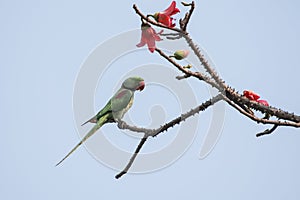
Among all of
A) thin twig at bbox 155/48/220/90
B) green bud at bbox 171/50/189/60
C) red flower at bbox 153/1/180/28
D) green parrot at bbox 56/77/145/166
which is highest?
green parrot at bbox 56/77/145/166

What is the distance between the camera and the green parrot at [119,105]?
354cm

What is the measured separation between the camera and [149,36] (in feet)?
6.87

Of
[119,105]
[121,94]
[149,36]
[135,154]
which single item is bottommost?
[135,154]

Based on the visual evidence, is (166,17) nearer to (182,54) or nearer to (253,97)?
(182,54)

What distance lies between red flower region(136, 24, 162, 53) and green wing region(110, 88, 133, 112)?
184 cm

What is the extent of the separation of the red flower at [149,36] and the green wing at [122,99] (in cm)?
184

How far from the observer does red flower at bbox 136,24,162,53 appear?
209 cm

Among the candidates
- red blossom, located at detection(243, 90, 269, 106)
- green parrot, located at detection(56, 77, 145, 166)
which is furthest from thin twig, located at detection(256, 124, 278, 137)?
green parrot, located at detection(56, 77, 145, 166)

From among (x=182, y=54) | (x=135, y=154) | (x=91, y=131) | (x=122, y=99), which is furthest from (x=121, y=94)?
(x=182, y=54)

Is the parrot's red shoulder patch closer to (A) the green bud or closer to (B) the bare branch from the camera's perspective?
(B) the bare branch

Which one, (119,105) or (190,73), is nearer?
(190,73)

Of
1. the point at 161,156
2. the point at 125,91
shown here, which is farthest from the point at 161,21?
the point at 125,91

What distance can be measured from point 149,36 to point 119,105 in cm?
192

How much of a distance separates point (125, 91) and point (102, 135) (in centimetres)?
72
